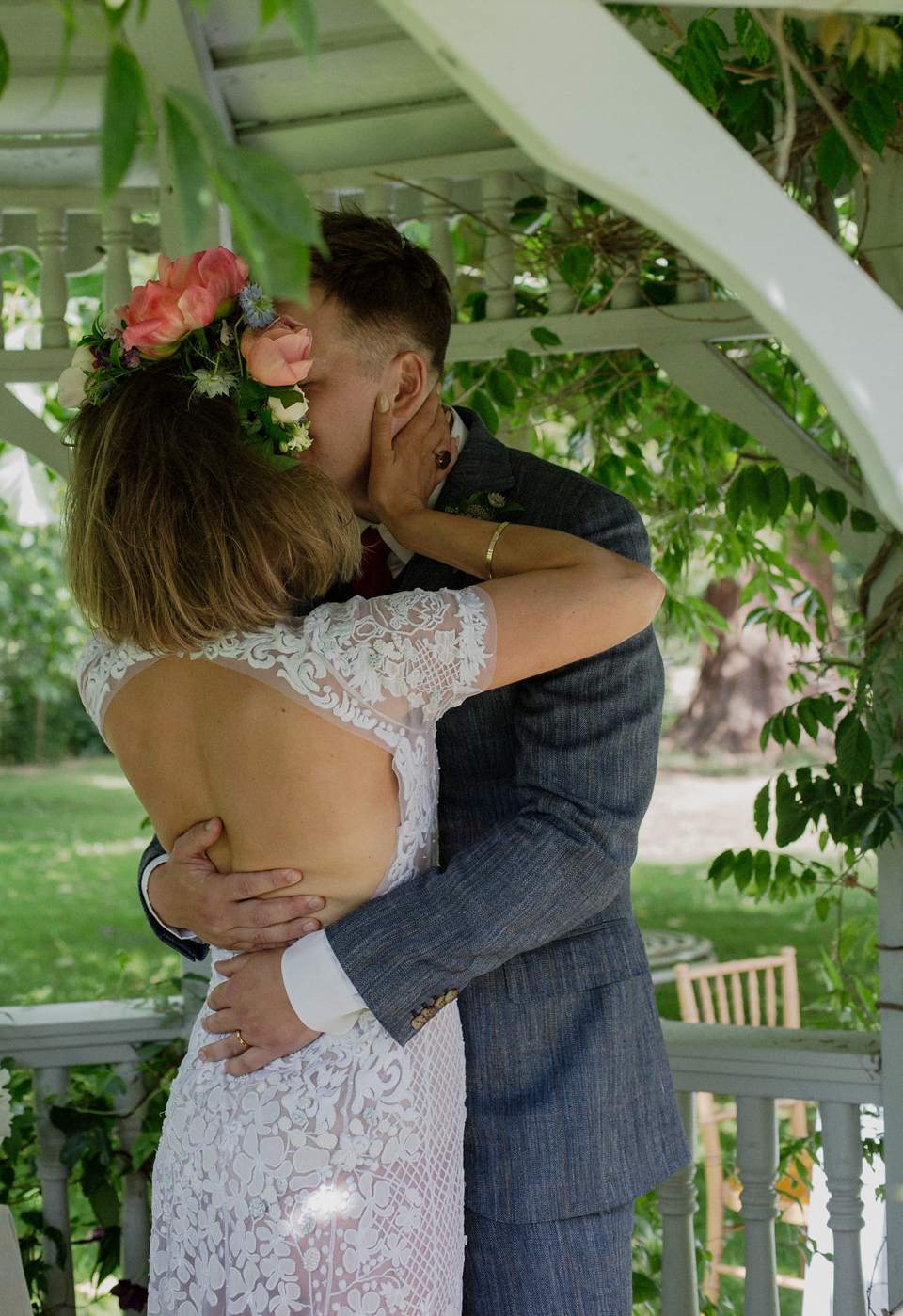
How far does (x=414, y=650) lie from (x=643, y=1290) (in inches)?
64.5

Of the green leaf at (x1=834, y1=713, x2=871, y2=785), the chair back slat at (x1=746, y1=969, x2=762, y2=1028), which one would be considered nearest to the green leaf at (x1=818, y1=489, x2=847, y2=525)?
the green leaf at (x1=834, y1=713, x2=871, y2=785)

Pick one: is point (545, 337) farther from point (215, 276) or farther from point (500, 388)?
point (215, 276)

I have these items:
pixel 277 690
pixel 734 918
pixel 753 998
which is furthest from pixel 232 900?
pixel 734 918

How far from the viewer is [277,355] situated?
4.28 feet

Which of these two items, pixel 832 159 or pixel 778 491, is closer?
pixel 832 159

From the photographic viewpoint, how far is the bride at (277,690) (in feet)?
4.13

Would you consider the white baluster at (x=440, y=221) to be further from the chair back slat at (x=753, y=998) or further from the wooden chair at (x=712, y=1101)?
the chair back slat at (x=753, y=998)

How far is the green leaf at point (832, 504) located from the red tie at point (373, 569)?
81 centimetres

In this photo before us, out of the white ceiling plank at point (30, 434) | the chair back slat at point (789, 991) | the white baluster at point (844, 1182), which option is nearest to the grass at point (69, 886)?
the chair back slat at point (789, 991)

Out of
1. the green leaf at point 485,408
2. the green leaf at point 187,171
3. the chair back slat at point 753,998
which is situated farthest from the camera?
the chair back slat at point 753,998

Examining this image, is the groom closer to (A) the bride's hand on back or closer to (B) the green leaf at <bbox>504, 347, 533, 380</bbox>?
(A) the bride's hand on back

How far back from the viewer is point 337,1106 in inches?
51.2

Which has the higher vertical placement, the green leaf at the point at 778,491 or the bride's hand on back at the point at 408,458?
the green leaf at the point at 778,491

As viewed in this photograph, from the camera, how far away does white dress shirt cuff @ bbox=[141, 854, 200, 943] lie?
1572 millimetres
